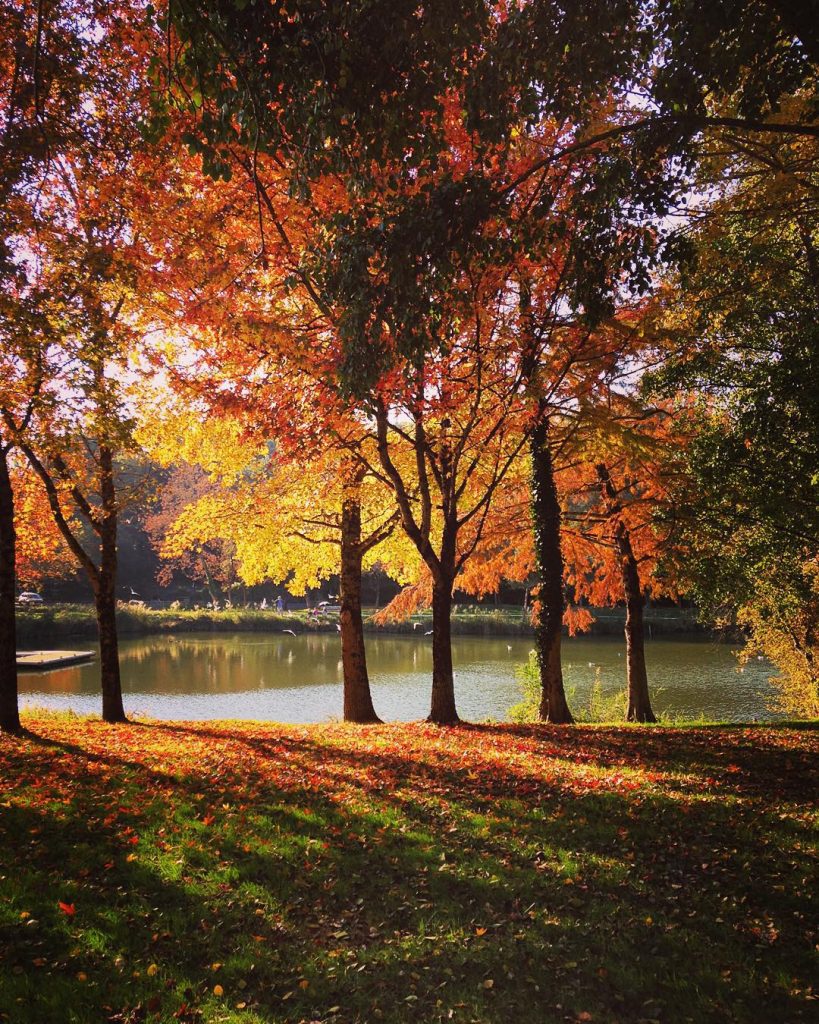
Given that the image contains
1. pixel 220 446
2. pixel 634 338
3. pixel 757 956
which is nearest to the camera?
pixel 757 956

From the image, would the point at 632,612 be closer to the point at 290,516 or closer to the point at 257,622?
the point at 290,516

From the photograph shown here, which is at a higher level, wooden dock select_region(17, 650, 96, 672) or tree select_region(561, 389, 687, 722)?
tree select_region(561, 389, 687, 722)

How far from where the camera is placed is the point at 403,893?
177 inches

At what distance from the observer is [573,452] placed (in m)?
12.3

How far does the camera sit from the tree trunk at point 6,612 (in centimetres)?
894

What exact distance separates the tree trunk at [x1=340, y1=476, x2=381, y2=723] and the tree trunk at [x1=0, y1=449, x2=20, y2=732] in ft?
18.6

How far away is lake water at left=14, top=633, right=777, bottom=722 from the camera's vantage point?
19734 mm

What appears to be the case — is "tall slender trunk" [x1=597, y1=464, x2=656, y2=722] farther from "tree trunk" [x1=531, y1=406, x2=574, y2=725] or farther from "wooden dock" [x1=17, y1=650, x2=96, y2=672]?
"wooden dock" [x1=17, y1=650, x2=96, y2=672]

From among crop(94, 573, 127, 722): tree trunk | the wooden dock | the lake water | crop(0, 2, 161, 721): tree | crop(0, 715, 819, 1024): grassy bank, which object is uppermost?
crop(0, 2, 161, 721): tree

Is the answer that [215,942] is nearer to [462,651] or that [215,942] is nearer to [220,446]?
[220,446]

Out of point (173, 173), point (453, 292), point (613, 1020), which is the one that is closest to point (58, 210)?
point (173, 173)

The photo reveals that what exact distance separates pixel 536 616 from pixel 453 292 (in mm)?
8469

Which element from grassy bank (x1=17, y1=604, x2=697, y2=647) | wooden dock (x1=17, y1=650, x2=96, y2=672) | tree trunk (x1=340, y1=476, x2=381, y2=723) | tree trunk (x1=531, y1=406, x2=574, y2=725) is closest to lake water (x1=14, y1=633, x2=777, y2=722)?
wooden dock (x1=17, y1=650, x2=96, y2=672)

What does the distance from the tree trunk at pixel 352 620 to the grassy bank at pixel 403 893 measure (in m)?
5.51
